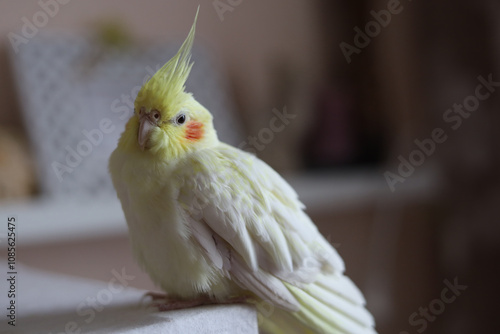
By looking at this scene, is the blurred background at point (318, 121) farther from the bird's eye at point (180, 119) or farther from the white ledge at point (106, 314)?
the bird's eye at point (180, 119)

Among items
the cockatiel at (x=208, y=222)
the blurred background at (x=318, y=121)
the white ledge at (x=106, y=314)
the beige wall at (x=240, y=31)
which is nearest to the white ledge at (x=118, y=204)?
the blurred background at (x=318, y=121)

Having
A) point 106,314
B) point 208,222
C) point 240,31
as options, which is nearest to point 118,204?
point 240,31

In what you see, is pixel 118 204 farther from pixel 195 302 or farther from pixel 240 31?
pixel 195 302

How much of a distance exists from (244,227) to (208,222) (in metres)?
0.05

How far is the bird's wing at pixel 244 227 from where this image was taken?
685mm

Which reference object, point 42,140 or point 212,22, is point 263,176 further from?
point 212,22

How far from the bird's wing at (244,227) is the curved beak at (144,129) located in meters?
0.06

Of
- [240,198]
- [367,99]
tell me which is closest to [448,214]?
[367,99]

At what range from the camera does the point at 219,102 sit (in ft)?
6.79

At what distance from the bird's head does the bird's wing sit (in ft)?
0.09

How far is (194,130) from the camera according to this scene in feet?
2.41

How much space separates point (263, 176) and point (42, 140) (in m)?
1.21

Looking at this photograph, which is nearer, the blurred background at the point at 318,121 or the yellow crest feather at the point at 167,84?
the yellow crest feather at the point at 167,84

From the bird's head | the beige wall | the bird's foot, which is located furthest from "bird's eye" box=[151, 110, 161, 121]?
the beige wall
